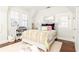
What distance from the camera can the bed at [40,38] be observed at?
3.71ft

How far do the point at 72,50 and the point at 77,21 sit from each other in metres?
0.42

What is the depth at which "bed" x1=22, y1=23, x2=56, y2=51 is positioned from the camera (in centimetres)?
113

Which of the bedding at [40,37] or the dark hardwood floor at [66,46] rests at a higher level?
the bedding at [40,37]

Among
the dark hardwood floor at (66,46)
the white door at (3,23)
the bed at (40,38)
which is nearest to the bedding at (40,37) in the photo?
the bed at (40,38)

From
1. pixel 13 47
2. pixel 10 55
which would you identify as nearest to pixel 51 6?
pixel 13 47

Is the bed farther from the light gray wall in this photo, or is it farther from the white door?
the white door

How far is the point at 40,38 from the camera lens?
115 cm

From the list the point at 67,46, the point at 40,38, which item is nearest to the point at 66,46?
the point at 67,46

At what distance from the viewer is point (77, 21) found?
1155 mm

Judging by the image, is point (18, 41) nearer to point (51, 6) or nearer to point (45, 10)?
point (45, 10)

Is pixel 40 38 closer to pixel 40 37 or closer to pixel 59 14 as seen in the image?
pixel 40 37

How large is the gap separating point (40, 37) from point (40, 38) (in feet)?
0.05

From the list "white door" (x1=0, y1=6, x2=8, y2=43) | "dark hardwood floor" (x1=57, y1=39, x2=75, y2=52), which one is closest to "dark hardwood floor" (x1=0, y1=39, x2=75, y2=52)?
"dark hardwood floor" (x1=57, y1=39, x2=75, y2=52)

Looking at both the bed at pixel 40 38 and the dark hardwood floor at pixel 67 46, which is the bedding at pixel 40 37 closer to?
the bed at pixel 40 38
